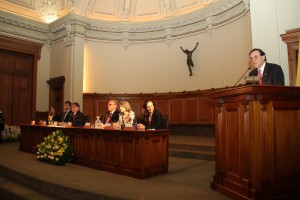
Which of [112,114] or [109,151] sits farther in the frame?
[112,114]

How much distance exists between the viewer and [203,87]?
10242mm

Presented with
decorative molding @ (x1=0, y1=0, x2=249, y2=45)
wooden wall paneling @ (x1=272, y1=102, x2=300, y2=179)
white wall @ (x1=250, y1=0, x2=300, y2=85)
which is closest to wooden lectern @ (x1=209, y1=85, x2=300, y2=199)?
wooden wall paneling @ (x1=272, y1=102, x2=300, y2=179)

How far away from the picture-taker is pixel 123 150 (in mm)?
4828

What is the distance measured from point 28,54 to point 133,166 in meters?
8.86

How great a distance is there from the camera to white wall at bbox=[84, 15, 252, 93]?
370 inches

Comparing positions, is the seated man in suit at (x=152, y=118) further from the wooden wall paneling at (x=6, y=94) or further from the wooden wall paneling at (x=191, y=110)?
the wooden wall paneling at (x=6, y=94)

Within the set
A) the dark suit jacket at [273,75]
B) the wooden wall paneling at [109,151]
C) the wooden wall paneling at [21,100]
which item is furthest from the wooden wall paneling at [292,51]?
the wooden wall paneling at [21,100]

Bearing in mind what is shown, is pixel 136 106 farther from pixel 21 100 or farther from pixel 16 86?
pixel 16 86

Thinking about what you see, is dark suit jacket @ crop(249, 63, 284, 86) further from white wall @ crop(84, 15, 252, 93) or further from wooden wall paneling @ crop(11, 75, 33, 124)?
wooden wall paneling @ crop(11, 75, 33, 124)

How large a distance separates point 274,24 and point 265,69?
105 inches

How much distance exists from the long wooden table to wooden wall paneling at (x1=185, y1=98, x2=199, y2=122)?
5.18m

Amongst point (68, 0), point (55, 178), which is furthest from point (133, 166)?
point (68, 0)

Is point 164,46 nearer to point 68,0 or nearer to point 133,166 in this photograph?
point 68,0

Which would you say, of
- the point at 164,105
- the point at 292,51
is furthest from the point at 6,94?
the point at 292,51
